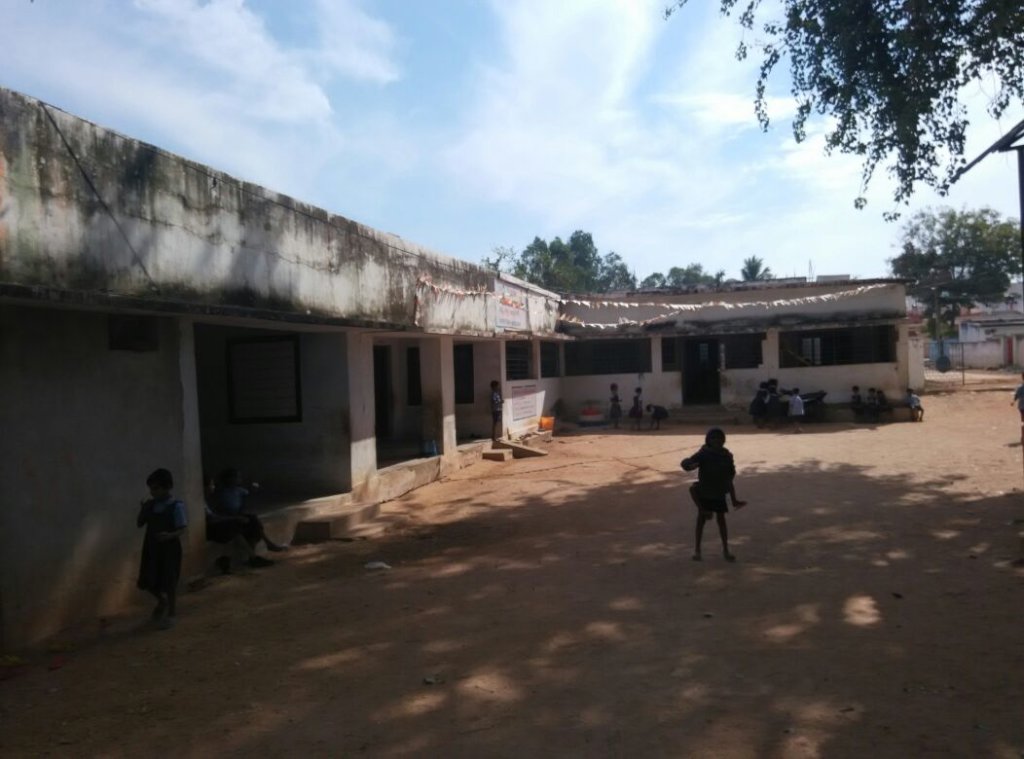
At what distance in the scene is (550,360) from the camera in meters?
21.7

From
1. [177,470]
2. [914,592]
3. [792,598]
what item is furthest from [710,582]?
[177,470]

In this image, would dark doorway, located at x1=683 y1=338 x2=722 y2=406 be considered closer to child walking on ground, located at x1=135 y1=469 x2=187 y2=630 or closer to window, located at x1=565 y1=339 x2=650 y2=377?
window, located at x1=565 y1=339 x2=650 y2=377

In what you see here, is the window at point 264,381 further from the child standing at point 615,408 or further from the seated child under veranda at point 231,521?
the child standing at point 615,408

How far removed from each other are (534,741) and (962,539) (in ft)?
19.5

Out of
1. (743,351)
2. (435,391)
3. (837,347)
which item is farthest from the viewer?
(743,351)

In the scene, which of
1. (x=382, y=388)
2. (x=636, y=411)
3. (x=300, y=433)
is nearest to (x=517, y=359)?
(x=382, y=388)

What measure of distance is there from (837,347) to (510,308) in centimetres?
1058

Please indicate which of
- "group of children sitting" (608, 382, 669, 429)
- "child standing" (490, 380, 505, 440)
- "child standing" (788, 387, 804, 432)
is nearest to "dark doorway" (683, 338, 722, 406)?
"group of children sitting" (608, 382, 669, 429)

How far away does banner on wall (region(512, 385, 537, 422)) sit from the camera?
57.6ft

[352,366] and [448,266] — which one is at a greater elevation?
[448,266]

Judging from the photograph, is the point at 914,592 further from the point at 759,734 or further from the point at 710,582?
the point at 759,734

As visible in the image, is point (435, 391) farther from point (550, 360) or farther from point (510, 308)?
point (550, 360)

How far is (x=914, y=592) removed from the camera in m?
5.93

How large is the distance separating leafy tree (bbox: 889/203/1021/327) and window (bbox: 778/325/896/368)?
16943 mm
